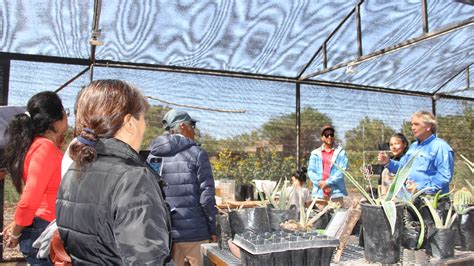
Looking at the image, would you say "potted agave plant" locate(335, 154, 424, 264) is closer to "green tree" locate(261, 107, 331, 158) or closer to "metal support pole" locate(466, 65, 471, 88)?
"green tree" locate(261, 107, 331, 158)

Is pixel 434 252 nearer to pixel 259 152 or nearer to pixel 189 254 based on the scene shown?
pixel 189 254

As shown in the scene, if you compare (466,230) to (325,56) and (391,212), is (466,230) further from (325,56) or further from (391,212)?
(325,56)

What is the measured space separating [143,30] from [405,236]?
324cm

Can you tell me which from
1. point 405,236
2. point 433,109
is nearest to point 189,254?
point 405,236

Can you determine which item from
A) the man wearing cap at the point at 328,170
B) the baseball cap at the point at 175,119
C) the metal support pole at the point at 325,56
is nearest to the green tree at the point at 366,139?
the metal support pole at the point at 325,56

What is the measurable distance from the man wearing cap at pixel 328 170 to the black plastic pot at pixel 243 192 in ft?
2.40

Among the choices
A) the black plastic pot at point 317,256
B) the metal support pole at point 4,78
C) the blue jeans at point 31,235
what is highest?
the metal support pole at point 4,78

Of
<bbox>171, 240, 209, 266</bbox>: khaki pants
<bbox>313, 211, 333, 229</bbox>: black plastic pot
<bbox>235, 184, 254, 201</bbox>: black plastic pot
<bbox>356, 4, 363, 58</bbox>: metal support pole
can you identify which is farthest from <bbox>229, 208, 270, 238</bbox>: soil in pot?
<bbox>356, 4, 363, 58</bbox>: metal support pole

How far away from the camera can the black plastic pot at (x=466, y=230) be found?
166 cm

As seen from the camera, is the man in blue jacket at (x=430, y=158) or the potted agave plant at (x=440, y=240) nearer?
the potted agave plant at (x=440, y=240)

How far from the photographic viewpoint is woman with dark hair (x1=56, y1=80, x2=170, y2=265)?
3.03ft

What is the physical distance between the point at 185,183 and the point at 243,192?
180 cm

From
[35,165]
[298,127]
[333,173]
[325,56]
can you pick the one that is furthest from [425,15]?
[35,165]

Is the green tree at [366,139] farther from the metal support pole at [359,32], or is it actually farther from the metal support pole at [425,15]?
the metal support pole at [425,15]
